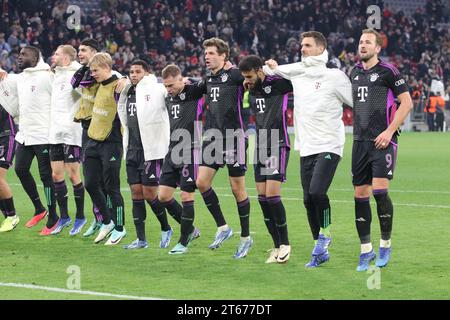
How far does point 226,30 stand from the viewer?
3900 centimetres

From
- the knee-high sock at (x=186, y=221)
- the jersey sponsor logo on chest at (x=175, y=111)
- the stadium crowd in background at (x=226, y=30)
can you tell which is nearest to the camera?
the knee-high sock at (x=186, y=221)

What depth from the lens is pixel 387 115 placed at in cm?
987

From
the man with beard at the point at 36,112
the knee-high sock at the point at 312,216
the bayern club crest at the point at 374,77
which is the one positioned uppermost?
the bayern club crest at the point at 374,77

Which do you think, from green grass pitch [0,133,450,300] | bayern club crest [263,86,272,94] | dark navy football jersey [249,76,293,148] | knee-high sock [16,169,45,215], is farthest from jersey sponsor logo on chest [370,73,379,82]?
knee-high sock [16,169,45,215]

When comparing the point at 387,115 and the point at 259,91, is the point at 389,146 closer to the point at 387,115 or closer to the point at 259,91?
the point at 387,115

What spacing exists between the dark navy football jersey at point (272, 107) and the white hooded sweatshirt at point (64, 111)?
3207 millimetres

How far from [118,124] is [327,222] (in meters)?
3.19

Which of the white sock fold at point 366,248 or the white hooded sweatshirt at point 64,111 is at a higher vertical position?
the white hooded sweatshirt at point 64,111

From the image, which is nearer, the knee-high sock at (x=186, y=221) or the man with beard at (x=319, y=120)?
the man with beard at (x=319, y=120)

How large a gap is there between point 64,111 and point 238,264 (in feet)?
12.3

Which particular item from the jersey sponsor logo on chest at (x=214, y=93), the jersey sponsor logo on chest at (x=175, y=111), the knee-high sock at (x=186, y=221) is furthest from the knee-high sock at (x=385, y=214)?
the jersey sponsor logo on chest at (x=175, y=111)

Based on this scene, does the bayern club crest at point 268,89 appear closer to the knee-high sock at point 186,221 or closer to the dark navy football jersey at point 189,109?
the dark navy football jersey at point 189,109

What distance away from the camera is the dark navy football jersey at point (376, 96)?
980cm
